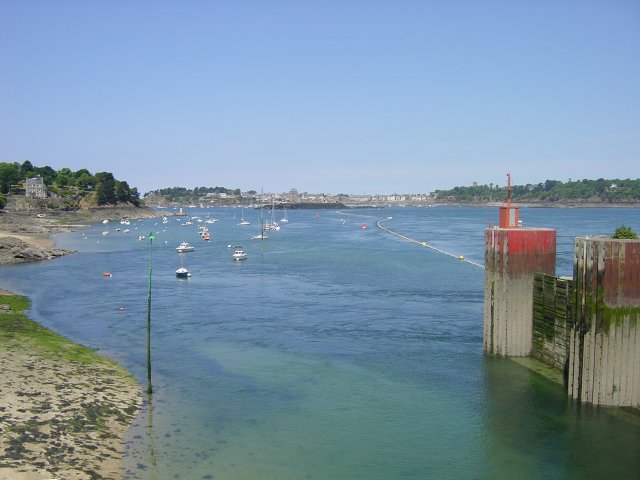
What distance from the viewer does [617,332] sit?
2644cm

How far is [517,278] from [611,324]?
8209 mm

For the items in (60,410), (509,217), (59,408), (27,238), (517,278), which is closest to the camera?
(60,410)

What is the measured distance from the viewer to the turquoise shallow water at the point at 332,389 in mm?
24641

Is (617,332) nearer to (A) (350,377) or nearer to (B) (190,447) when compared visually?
(A) (350,377)

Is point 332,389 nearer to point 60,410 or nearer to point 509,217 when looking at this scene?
point 60,410

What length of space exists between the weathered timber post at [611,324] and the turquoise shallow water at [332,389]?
1270mm

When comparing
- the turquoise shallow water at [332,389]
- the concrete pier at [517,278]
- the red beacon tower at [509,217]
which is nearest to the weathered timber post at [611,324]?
the turquoise shallow water at [332,389]

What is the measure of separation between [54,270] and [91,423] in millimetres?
64417

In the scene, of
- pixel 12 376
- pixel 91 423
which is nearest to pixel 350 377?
pixel 91 423

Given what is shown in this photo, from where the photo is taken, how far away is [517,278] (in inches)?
1356

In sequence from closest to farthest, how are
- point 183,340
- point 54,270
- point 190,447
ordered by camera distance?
point 190,447 → point 183,340 → point 54,270

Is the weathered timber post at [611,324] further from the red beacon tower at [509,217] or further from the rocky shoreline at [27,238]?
the rocky shoreline at [27,238]

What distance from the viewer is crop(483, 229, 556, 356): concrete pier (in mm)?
34375

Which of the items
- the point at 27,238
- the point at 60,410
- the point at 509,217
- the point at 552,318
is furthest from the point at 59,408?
the point at 27,238
